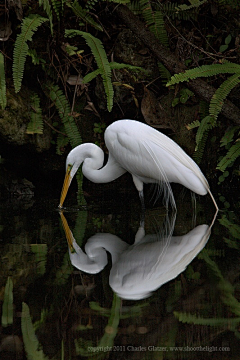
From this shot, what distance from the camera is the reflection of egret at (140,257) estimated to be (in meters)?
2.98

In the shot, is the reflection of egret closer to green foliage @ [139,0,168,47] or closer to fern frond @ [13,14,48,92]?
fern frond @ [13,14,48,92]

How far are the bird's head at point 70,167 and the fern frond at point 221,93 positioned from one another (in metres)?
1.70

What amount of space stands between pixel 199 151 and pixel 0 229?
289cm

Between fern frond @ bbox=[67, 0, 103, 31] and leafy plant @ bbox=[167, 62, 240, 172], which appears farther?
fern frond @ bbox=[67, 0, 103, 31]

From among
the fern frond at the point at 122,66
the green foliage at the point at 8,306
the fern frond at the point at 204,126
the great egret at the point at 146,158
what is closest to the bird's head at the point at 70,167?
the great egret at the point at 146,158

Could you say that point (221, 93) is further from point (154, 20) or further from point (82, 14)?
point (82, 14)

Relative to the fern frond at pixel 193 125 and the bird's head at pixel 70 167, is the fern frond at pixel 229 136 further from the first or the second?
the bird's head at pixel 70 167

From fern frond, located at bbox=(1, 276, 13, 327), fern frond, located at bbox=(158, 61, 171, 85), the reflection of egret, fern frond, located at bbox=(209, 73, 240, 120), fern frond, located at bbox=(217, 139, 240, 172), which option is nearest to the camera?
fern frond, located at bbox=(1, 276, 13, 327)

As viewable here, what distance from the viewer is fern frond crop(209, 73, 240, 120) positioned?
5852 millimetres

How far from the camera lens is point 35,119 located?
640 cm

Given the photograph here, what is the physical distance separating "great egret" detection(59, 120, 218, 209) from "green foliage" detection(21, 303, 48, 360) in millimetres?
3071

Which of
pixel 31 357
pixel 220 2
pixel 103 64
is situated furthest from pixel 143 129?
pixel 31 357

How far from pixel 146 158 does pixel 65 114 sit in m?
1.57

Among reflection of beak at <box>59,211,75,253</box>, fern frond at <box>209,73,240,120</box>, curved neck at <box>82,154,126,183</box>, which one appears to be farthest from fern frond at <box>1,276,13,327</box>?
fern frond at <box>209,73,240,120</box>
